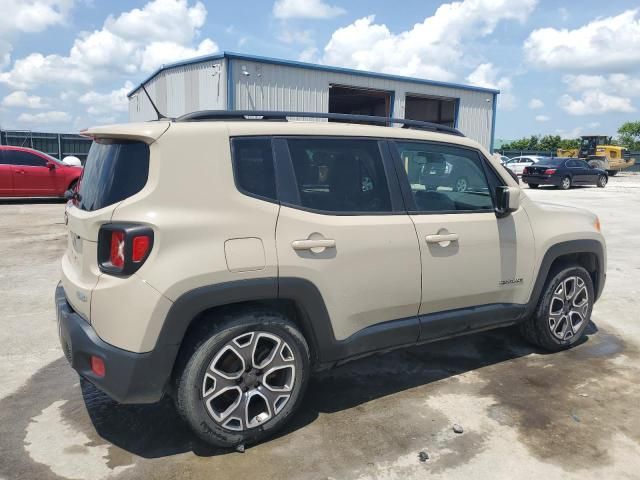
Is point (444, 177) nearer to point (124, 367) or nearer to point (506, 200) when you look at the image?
point (506, 200)

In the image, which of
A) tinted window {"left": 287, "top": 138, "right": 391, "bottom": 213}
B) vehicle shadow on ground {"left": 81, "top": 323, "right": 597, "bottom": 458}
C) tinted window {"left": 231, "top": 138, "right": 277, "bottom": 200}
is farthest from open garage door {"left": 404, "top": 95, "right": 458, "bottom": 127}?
tinted window {"left": 231, "top": 138, "right": 277, "bottom": 200}

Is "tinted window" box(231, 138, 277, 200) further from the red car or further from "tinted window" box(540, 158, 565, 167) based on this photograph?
"tinted window" box(540, 158, 565, 167)

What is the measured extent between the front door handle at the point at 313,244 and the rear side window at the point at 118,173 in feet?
2.80

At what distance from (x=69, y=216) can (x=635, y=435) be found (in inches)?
141

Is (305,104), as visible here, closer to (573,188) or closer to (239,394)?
(573,188)

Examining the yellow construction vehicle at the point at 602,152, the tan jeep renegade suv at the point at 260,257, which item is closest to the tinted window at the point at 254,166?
the tan jeep renegade suv at the point at 260,257

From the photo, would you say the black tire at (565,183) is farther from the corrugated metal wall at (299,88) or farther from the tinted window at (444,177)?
the tinted window at (444,177)

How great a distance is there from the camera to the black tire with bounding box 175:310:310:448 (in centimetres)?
271

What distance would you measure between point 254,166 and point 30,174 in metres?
13.7

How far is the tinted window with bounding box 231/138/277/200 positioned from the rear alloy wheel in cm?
149

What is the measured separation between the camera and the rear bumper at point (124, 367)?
258cm

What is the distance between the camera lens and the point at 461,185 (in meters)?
3.81

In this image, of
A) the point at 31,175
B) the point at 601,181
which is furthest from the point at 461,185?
the point at 601,181

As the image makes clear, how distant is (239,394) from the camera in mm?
2879
